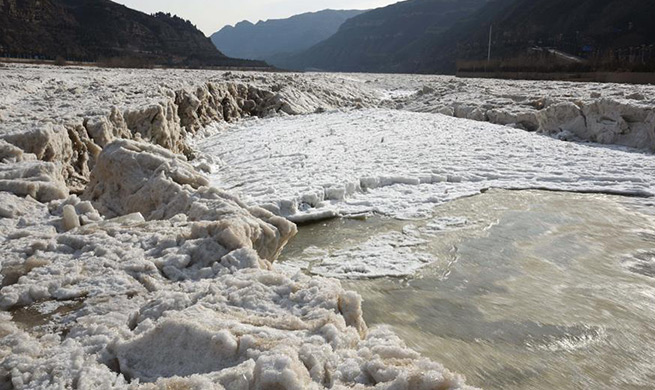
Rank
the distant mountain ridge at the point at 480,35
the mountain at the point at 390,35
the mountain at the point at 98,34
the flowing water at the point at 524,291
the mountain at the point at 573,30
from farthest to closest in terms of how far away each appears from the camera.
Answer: the mountain at the point at 390,35 → the distant mountain ridge at the point at 480,35 → the mountain at the point at 573,30 → the mountain at the point at 98,34 → the flowing water at the point at 524,291

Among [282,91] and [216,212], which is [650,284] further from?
[282,91]

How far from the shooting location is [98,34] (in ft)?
153

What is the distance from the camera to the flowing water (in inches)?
109

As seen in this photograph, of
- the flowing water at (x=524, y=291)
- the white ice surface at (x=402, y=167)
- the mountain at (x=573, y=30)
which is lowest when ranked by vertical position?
the flowing water at (x=524, y=291)

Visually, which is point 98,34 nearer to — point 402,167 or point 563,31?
point 402,167

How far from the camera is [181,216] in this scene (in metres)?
3.27

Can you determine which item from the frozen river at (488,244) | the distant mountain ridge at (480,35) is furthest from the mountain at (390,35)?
the frozen river at (488,244)

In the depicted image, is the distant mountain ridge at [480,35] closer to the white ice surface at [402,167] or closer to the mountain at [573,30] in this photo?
the mountain at [573,30]

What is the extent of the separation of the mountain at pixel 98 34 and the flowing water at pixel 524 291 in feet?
104

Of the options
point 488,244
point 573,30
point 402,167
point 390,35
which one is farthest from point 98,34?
point 390,35

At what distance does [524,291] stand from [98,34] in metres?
52.5

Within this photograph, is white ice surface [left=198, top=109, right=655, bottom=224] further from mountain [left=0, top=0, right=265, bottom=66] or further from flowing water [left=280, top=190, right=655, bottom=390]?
mountain [left=0, top=0, right=265, bottom=66]

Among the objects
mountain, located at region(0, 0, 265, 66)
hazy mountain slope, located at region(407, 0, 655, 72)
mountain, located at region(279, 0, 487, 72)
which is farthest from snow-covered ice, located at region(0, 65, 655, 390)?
mountain, located at region(279, 0, 487, 72)

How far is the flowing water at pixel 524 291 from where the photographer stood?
9.07ft
